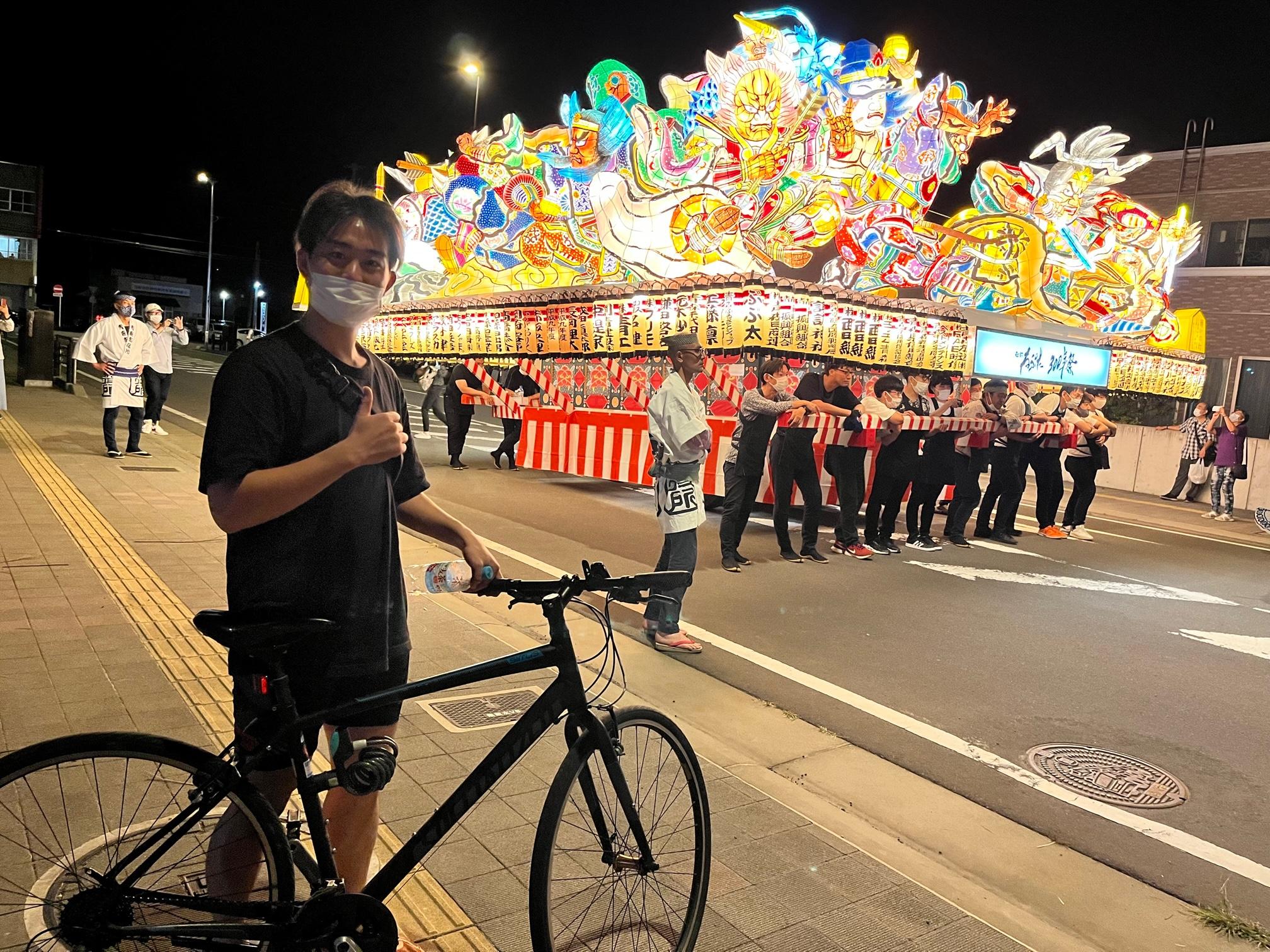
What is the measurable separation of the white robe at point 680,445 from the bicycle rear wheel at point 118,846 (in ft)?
12.8

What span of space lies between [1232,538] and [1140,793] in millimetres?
10192

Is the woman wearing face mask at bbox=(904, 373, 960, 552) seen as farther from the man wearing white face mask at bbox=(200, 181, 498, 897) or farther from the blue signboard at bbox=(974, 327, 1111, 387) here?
the man wearing white face mask at bbox=(200, 181, 498, 897)

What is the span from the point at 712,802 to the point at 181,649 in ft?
9.72

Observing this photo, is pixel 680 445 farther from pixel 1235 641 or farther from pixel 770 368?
pixel 1235 641

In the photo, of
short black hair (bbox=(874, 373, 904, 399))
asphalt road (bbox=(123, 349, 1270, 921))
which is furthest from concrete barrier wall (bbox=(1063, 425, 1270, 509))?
short black hair (bbox=(874, 373, 904, 399))

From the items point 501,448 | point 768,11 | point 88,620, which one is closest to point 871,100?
point 768,11

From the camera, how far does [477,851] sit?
3053 millimetres

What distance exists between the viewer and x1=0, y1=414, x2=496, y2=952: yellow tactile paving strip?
2.61 metres

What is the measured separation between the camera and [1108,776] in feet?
13.9

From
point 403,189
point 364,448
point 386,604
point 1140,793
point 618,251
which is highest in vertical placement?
point 403,189

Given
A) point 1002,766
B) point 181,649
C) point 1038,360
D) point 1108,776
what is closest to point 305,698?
point 181,649

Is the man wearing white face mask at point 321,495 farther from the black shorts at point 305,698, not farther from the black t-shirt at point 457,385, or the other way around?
the black t-shirt at point 457,385

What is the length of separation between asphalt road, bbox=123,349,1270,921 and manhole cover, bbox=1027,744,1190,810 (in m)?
0.07

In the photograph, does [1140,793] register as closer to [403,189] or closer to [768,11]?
[768,11]
